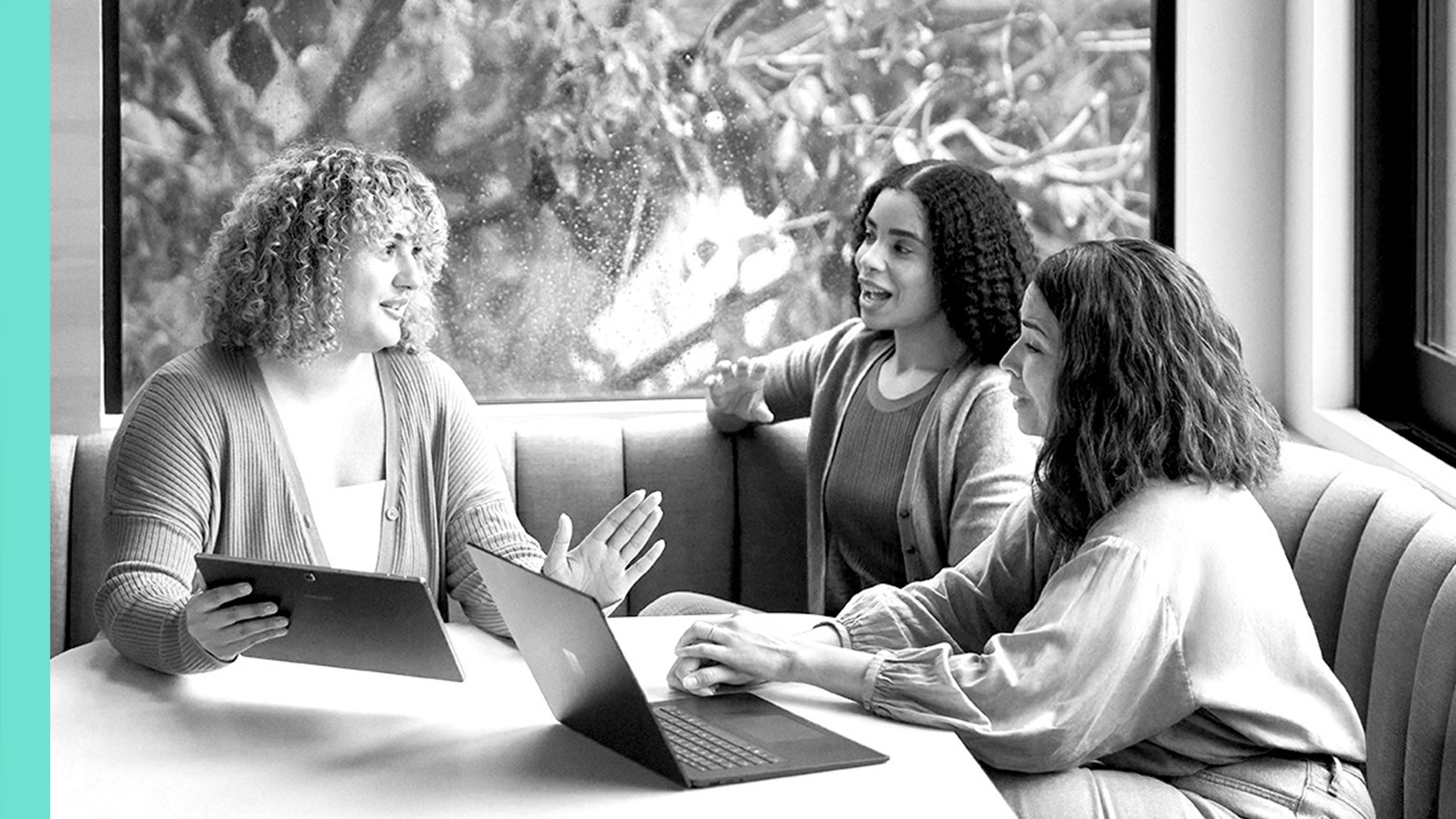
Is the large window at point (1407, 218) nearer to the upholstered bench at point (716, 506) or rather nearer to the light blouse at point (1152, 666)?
the upholstered bench at point (716, 506)

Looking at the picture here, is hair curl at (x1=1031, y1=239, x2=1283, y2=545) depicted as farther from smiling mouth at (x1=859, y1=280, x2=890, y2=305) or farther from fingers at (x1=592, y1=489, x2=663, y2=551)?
smiling mouth at (x1=859, y1=280, x2=890, y2=305)

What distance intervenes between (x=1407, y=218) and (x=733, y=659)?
176 centimetres

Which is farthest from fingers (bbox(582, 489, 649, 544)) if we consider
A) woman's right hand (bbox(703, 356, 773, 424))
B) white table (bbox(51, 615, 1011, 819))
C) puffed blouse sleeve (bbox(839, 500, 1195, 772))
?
woman's right hand (bbox(703, 356, 773, 424))

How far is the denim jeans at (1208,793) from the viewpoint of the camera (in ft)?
5.65

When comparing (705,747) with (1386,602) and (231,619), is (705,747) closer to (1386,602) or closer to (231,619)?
(231,619)

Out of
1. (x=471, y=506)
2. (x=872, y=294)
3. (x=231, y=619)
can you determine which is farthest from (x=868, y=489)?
(x=231, y=619)

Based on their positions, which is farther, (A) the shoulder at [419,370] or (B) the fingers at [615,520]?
(A) the shoulder at [419,370]

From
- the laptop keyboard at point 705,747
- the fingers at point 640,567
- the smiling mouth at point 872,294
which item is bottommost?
the laptop keyboard at point 705,747

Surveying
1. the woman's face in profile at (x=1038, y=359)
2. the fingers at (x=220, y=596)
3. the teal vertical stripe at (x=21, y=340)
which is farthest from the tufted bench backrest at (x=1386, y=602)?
the teal vertical stripe at (x=21, y=340)

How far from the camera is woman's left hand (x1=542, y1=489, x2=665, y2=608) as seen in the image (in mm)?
1956

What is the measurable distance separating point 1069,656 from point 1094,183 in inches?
73.4

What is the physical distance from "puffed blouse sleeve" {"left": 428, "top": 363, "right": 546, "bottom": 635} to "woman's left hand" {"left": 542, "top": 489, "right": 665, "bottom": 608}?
0.72 ft

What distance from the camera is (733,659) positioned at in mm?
1736

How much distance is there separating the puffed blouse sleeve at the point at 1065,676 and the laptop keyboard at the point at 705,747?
200 millimetres
